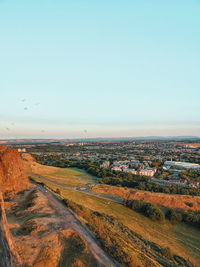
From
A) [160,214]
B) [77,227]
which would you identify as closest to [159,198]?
[160,214]

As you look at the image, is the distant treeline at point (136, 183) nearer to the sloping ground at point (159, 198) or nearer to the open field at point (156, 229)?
the sloping ground at point (159, 198)

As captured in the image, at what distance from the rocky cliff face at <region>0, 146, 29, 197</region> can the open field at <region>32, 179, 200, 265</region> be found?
413 inches

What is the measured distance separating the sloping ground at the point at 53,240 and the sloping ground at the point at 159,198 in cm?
2280

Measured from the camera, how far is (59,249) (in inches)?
575

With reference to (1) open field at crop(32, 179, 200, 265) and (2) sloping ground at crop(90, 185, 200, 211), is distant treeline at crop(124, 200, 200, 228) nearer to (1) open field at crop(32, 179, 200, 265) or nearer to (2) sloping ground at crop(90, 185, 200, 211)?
(1) open field at crop(32, 179, 200, 265)

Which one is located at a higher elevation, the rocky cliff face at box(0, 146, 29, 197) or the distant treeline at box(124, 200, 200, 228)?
the rocky cliff face at box(0, 146, 29, 197)

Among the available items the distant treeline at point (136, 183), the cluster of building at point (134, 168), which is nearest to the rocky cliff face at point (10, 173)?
the distant treeline at point (136, 183)

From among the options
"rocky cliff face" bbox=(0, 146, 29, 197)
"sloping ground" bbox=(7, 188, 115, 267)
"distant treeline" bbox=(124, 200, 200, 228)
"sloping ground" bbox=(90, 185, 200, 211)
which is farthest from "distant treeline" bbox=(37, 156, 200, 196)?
"sloping ground" bbox=(7, 188, 115, 267)

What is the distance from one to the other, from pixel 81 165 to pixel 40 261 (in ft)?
219

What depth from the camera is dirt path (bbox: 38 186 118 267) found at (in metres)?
13.9

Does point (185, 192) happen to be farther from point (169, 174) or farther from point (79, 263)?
point (79, 263)

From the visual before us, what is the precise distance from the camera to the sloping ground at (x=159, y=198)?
4131 centimetres

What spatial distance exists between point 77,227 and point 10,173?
728 inches

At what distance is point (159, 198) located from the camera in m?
42.8
